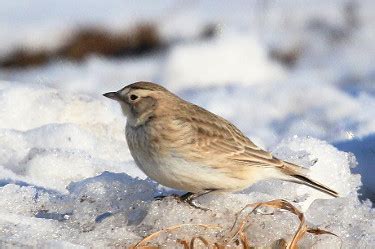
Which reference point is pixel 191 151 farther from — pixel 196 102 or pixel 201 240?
pixel 196 102

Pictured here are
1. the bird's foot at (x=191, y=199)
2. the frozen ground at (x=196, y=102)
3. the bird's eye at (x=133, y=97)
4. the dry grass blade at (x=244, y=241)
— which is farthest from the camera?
the bird's eye at (x=133, y=97)

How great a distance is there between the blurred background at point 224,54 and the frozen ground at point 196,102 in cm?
3

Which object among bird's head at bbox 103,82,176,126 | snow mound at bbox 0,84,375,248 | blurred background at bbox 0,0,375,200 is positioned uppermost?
bird's head at bbox 103,82,176,126

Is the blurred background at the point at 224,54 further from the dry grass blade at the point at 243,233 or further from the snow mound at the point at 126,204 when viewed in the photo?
the dry grass blade at the point at 243,233

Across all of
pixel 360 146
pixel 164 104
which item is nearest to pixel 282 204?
pixel 164 104

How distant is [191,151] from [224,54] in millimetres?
7935

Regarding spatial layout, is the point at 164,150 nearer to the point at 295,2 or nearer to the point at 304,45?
the point at 304,45

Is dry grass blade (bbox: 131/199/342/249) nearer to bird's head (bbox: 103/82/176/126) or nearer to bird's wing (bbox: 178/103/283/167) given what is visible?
bird's wing (bbox: 178/103/283/167)

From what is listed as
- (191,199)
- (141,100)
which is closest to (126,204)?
(191,199)

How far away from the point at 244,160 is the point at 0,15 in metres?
11.7

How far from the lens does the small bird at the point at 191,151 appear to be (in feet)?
17.2

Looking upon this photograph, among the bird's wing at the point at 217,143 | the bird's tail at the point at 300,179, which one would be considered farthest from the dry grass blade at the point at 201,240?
the bird's tail at the point at 300,179

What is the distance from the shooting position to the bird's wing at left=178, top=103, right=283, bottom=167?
5398 mm


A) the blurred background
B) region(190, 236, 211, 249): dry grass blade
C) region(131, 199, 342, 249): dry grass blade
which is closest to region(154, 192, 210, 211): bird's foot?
region(131, 199, 342, 249): dry grass blade
